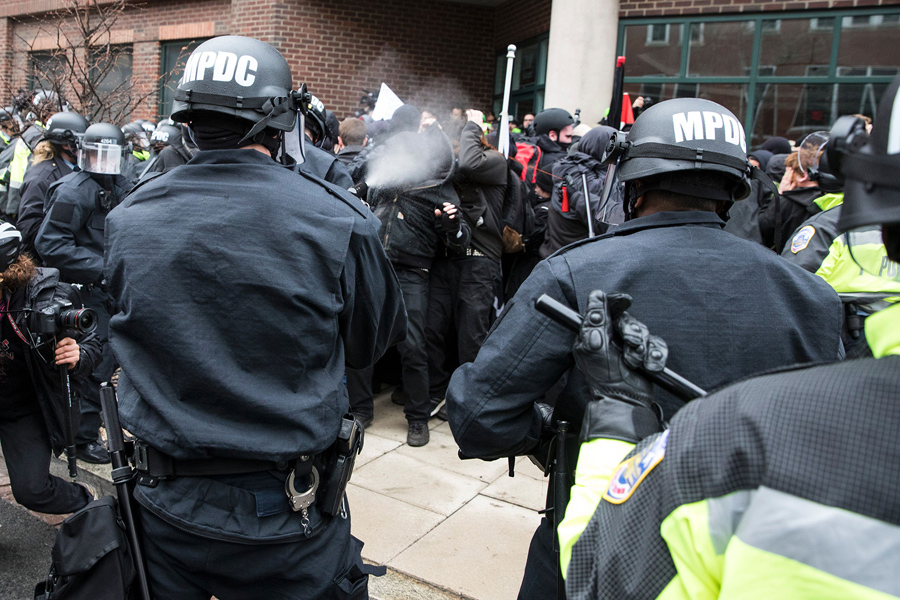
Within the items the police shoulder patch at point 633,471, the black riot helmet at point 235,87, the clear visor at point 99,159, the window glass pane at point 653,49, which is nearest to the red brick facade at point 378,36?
the window glass pane at point 653,49

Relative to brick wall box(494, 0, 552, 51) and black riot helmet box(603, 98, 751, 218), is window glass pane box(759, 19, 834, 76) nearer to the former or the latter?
brick wall box(494, 0, 552, 51)

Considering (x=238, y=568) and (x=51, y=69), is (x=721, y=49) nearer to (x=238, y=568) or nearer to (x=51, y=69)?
(x=51, y=69)

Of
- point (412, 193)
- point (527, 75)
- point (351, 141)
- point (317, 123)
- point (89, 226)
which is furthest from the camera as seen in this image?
point (527, 75)

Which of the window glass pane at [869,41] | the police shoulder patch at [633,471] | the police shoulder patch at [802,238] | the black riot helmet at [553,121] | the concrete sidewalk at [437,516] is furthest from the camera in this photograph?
the window glass pane at [869,41]

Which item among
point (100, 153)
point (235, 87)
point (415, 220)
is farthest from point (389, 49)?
point (235, 87)

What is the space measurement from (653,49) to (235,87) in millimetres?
9324

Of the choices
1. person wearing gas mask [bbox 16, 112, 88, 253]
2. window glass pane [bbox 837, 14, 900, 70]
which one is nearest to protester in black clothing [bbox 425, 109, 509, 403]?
person wearing gas mask [bbox 16, 112, 88, 253]

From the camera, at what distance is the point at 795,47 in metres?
9.56

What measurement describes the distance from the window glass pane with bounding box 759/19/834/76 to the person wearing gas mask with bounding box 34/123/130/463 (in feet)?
26.3

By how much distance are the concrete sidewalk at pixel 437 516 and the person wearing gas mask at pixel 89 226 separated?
2.61 feet

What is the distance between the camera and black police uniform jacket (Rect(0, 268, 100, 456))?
3.61 m

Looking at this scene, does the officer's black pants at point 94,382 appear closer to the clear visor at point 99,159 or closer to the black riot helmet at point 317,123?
the clear visor at point 99,159

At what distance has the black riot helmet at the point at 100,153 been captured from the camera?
5.48 meters

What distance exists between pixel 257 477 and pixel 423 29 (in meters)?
12.2
